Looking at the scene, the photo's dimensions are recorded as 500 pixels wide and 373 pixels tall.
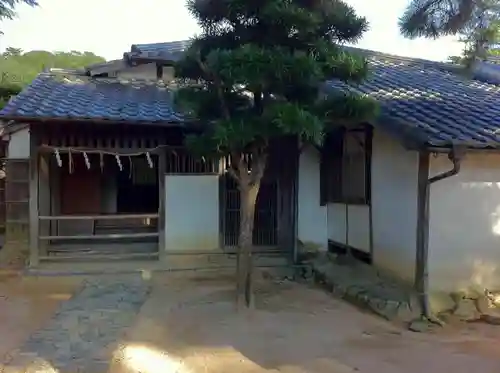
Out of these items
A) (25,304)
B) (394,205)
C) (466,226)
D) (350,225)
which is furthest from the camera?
(350,225)

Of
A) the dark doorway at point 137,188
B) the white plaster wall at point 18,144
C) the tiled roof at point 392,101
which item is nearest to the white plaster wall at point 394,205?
the tiled roof at point 392,101

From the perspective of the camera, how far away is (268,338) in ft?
20.4

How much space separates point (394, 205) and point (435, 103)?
5.96 feet

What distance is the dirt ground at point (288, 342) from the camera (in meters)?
5.35

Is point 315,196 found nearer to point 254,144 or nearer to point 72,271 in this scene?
point 254,144

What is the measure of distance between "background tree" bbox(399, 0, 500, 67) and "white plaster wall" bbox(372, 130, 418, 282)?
1873 millimetres

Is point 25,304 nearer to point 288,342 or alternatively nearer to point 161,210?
point 161,210

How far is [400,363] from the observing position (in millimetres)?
5453

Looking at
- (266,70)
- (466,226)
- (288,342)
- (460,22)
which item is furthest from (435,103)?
(288,342)

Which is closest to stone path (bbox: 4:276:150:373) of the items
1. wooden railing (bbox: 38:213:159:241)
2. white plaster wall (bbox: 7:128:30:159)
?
wooden railing (bbox: 38:213:159:241)

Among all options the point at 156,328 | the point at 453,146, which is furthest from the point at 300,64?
the point at 156,328

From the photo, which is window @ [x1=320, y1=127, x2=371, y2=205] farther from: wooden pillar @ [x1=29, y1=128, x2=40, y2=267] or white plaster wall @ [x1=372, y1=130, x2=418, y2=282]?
wooden pillar @ [x1=29, y1=128, x2=40, y2=267]

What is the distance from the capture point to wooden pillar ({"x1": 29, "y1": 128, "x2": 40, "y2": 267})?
32.1 ft

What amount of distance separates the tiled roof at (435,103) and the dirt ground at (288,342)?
93.3 inches
